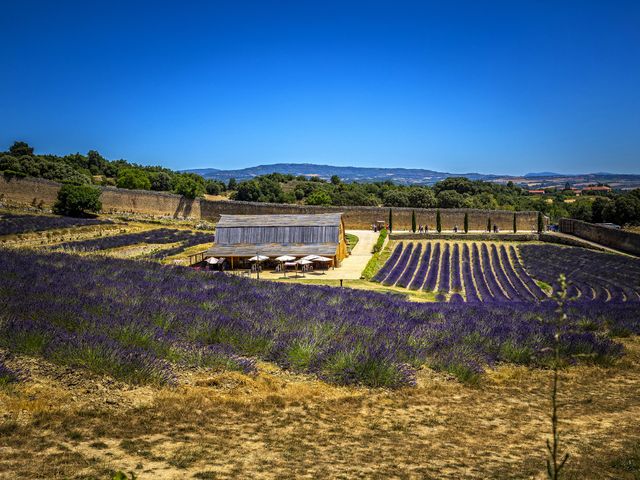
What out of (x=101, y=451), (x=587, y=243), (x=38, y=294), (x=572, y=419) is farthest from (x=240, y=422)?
(x=587, y=243)

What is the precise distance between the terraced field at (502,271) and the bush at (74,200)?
28998mm

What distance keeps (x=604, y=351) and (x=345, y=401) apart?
5972 mm

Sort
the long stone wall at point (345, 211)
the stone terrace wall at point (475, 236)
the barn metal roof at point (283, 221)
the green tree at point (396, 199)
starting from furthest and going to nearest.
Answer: the green tree at point (396, 199) < the long stone wall at point (345, 211) < the stone terrace wall at point (475, 236) < the barn metal roof at point (283, 221)

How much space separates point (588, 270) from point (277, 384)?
32.3 m

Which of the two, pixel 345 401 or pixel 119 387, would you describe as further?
pixel 345 401

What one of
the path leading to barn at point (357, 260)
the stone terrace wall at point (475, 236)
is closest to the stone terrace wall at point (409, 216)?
the path leading to barn at point (357, 260)

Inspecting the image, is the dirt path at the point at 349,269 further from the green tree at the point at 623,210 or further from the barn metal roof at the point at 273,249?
the green tree at the point at 623,210

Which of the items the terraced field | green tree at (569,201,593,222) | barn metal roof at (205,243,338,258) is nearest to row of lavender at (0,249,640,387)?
the terraced field

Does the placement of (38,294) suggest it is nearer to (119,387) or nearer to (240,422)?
(119,387)

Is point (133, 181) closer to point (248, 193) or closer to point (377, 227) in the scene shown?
point (248, 193)

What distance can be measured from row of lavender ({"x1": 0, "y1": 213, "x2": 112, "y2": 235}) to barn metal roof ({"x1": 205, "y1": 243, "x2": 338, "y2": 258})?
1216 centimetres

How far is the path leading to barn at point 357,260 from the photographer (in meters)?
31.1

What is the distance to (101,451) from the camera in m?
5.16

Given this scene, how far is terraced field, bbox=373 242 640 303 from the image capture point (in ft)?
87.2
